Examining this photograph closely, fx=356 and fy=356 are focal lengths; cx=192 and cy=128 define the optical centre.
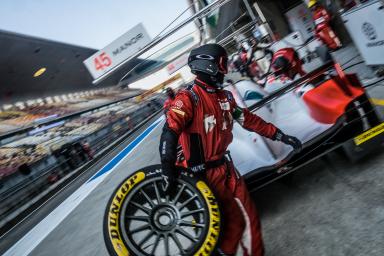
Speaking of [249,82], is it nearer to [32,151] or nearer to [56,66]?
[32,151]

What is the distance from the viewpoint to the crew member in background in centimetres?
945

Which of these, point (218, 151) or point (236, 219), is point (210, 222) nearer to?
point (236, 219)

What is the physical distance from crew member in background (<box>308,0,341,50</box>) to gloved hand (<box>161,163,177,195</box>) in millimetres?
8436

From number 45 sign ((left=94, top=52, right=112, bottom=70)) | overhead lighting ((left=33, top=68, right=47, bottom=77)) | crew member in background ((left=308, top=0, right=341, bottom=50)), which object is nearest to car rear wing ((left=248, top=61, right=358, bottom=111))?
number 45 sign ((left=94, top=52, right=112, bottom=70))

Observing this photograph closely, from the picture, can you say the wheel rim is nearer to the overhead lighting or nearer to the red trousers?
the red trousers

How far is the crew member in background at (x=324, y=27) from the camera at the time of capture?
9453 mm

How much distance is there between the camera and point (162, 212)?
2.40 m

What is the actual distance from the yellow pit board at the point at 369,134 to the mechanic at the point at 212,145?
134 centimetres

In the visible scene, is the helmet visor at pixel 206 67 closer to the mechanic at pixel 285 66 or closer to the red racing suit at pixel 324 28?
the mechanic at pixel 285 66

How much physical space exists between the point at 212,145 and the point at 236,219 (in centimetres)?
55

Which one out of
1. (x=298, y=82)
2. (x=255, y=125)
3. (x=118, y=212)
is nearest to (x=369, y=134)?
(x=298, y=82)

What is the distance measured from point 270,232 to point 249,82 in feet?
7.01

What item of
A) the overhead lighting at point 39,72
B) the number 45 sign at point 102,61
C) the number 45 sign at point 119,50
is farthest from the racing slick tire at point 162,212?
the overhead lighting at point 39,72

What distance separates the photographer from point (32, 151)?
17547 millimetres
